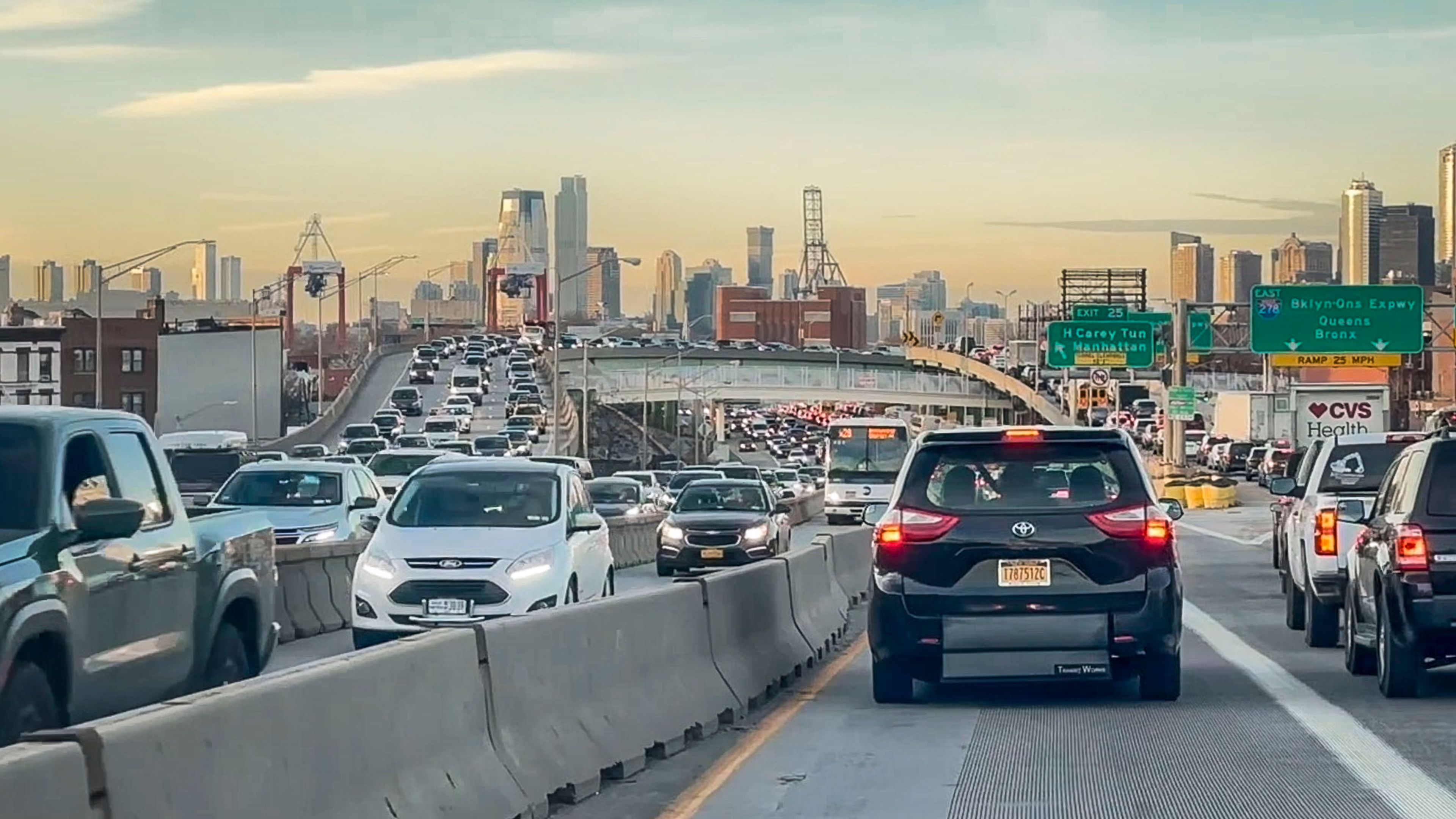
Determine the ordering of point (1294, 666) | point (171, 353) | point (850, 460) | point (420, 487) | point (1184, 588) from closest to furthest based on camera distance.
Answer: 1. point (1294, 666)
2. point (420, 487)
3. point (1184, 588)
4. point (850, 460)
5. point (171, 353)

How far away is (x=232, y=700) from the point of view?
7.02 meters

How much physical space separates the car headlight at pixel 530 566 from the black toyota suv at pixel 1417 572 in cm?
764

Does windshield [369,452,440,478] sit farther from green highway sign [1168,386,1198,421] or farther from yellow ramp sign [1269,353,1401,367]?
green highway sign [1168,386,1198,421]

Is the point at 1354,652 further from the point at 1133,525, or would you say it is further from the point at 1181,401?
the point at 1181,401

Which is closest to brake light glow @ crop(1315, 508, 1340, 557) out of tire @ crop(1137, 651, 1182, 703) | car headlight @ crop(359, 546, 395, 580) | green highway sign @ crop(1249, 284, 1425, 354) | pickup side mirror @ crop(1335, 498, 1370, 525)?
pickup side mirror @ crop(1335, 498, 1370, 525)

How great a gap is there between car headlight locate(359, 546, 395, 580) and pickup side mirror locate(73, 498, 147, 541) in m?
9.17

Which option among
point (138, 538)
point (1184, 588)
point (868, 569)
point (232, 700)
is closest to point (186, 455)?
point (868, 569)

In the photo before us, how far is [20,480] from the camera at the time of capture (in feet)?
33.1

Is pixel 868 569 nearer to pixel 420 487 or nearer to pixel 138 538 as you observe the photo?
pixel 420 487

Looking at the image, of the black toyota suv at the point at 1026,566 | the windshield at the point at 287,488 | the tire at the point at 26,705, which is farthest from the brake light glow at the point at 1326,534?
the windshield at the point at 287,488

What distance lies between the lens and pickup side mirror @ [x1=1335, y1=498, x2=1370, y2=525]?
635 inches

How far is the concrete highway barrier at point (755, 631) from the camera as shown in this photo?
14992mm

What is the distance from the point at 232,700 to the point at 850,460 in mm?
51379

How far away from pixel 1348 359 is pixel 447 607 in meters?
47.1
